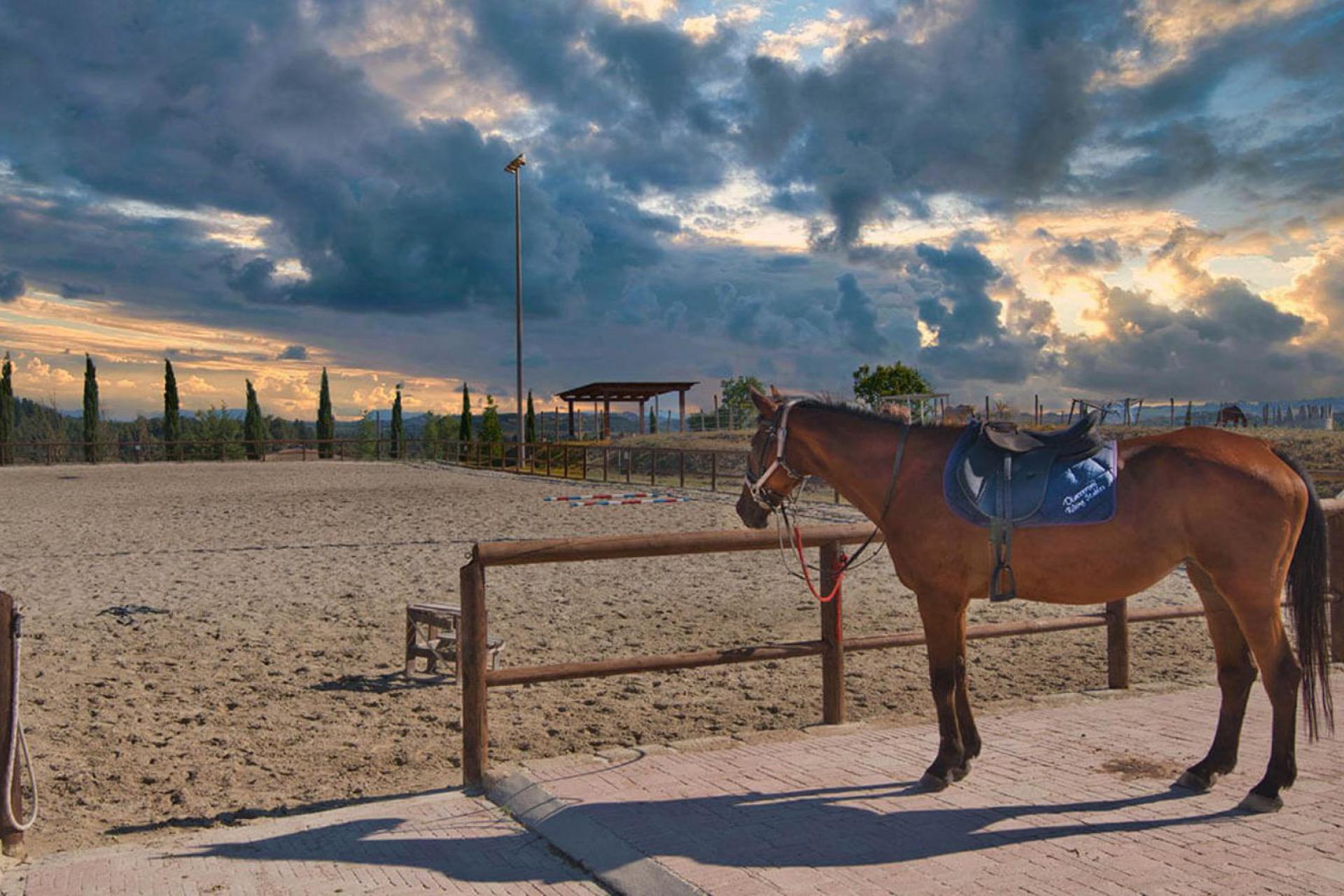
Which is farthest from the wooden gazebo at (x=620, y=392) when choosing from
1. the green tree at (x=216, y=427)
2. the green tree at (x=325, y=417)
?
the green tree at (x=216, y=427)

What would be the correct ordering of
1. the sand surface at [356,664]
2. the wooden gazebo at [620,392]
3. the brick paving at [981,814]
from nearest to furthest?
the brick paving at [981,814] < the sand surface at [356,664] < the wooden gazebo at [620,392]

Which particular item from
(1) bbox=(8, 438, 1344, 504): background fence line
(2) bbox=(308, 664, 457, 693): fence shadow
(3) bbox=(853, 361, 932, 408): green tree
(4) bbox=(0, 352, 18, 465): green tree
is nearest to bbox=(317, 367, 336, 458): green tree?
(1) bbox=(8, 438, 1344, 504): background fence line

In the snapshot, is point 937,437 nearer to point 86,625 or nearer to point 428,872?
point 428,872

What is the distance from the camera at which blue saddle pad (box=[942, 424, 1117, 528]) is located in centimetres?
416

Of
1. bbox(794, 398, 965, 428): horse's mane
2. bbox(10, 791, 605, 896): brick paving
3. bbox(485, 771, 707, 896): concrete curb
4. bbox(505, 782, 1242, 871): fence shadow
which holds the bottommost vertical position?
bbox(10, 791, 605, 896): brick paving

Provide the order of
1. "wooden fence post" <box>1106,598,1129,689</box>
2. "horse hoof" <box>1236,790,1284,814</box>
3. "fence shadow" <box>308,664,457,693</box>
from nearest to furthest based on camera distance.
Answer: "horse hoof" <box>1236,790,1284,814</box>
"wooden fence post" <box>1106,598,1129,689</box>
"fence shadow" <box>308,664,457,693</box>

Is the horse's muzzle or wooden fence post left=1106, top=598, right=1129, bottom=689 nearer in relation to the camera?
the horse's muzzle

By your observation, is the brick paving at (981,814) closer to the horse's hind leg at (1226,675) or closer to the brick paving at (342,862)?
the horse's hind leg at (1226,675)

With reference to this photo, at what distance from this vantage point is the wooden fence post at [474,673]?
4762 mm

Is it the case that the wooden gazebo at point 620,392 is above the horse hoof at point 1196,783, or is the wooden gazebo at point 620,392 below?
above

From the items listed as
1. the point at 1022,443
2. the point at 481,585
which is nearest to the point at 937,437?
the point at 1022,443

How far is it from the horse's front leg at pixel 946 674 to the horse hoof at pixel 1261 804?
1.03 m

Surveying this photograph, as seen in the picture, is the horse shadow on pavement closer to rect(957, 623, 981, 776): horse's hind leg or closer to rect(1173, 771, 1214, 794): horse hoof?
rect(1173, 771, 1214, 794): horse hoof

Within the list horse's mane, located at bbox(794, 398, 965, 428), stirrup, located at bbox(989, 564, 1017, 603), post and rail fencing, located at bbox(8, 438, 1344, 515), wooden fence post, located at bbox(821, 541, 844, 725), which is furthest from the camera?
post and rail fencing, located at bbox(8, 438, 1344, 515)
